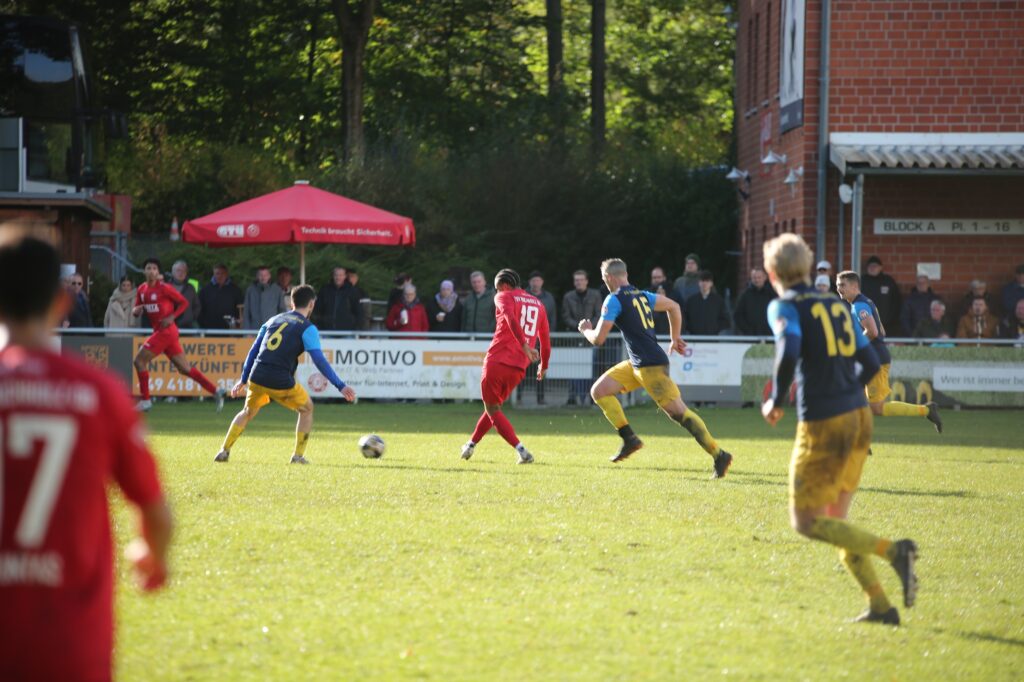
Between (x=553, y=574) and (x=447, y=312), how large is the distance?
622 inches

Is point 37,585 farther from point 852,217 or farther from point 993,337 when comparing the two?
point 852,217

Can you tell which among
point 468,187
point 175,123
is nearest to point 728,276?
point 468,187

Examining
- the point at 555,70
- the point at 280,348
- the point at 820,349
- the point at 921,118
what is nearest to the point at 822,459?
the point at 820,349

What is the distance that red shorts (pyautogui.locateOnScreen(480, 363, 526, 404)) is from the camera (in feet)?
49.8

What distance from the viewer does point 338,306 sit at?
2402 cm

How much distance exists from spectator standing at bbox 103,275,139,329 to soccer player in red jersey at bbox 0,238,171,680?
19952 millimetres

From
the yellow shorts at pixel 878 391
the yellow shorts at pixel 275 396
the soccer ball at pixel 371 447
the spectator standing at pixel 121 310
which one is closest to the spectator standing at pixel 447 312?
the spectator standing at pixel 121 310

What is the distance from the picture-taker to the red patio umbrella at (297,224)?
75.2ft

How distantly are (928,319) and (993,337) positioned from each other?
3.87 ft

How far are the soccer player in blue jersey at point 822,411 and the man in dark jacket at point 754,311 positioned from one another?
54.5ft

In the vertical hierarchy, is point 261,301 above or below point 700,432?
above

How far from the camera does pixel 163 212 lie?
35875 mm

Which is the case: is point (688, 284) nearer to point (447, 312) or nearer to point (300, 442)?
point (447, 312)

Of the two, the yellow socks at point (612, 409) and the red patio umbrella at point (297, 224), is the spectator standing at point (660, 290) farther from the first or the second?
the yellow socks at point (612, 409)
